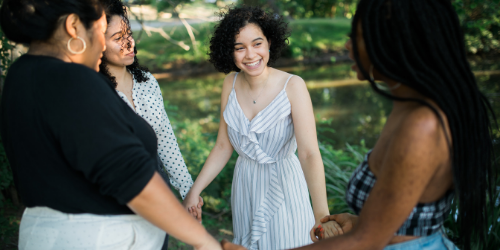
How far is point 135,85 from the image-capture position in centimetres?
238

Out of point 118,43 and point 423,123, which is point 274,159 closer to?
point 118,43

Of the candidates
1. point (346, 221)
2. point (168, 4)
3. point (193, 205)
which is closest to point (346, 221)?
point (346, 221)

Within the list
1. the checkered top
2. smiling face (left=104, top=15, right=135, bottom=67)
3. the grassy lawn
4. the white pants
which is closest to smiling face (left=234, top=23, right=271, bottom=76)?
smiling face (left=104, top=15, right=135, bottom=67)

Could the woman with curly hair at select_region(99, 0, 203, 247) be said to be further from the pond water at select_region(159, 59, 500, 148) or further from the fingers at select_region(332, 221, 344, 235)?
the pond water at select_region(159, 59, 500, 148)

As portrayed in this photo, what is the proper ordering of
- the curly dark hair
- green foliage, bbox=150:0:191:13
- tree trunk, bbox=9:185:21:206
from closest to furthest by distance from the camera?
the curly dark hair
tree trunk, bbox=9:185:21:206
green foliage, bbox=150:0:191:13

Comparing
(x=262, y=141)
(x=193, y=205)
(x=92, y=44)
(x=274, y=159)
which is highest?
(x=92, y=44)

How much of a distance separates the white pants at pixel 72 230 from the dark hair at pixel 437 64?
3.52ft

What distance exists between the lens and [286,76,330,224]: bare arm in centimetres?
218

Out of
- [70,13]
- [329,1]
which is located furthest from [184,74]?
[70,13]

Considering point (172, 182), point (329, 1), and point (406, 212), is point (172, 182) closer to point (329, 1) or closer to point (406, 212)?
point (406, 212)

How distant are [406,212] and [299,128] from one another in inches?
45.2

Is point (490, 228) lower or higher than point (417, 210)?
lower

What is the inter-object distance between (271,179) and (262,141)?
0.25 m

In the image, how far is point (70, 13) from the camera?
132cm
